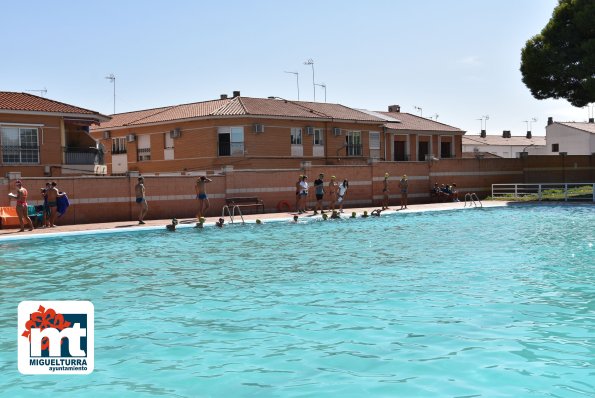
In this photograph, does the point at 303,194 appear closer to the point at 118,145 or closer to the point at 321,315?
the point at 321,315

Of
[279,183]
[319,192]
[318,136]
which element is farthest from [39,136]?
[318,136]

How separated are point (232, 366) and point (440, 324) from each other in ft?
11.2

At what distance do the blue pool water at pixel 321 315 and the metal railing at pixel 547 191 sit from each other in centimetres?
1907

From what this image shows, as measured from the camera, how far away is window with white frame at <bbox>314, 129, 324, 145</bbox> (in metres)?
44.5

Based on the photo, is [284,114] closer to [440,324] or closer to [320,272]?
[320,272]

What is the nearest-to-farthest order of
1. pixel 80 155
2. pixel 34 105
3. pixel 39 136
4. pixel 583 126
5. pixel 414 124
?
pixel 39 136 < pixel 34 105 < pixel 80 155 < pixel 414 124 < pixel 583 126

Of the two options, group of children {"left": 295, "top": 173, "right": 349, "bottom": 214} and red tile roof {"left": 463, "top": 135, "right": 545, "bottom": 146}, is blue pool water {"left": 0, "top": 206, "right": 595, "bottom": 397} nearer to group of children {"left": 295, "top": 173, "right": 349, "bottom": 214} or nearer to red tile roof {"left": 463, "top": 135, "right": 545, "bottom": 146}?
group of children {"left": 295, "top": 173, "right": 349, "bottom": 214}

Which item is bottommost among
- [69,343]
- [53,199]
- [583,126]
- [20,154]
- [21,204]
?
[69,343]

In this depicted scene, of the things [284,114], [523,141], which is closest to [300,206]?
[284,114]

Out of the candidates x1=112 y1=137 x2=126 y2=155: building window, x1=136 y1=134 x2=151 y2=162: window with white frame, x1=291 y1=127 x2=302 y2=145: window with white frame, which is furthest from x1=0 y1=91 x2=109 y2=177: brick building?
x1=291 y1=127 x2=302 y2=145: window with white frame

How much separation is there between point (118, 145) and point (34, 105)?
13.5 m

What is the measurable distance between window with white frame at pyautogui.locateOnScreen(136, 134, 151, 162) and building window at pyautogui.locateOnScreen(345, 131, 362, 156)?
45.0 feet

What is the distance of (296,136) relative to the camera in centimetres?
4312

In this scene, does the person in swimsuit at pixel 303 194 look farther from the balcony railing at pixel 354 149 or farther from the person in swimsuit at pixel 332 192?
the balcony railing at pixel 354 149
